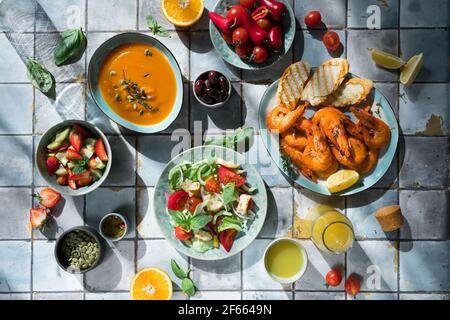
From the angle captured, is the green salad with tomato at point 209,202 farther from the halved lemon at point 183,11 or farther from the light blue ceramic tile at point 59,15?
the light blue ceramic tile at point 59,15

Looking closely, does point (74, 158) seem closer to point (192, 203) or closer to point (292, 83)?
point (192, 203)

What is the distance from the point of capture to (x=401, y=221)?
2.43 meters

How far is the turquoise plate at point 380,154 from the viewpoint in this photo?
7.84 ft

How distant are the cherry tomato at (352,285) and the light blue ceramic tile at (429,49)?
1.12 m

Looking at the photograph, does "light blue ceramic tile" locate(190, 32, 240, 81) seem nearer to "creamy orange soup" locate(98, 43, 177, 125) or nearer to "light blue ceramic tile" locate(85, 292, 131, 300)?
"creamy orange soup" locate(98, 43, 177, 125)

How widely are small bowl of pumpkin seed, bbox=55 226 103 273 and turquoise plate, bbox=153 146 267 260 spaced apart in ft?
1.21

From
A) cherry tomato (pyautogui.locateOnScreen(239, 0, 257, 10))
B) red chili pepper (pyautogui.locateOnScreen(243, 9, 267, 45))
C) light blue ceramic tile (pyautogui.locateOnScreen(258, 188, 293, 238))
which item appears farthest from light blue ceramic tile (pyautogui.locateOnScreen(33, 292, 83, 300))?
cherry tomato (pyautogui.locateOnScreen(239, 0, 257, 10))

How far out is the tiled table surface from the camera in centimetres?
247

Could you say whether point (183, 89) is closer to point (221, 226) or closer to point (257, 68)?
point (257, 68)

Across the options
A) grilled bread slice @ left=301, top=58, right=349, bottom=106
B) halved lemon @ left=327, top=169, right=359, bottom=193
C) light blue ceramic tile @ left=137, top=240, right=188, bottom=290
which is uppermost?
grilled bread slice @ left=301, top=58, right=349, bottom=106

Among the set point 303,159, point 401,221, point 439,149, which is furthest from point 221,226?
point 439,149

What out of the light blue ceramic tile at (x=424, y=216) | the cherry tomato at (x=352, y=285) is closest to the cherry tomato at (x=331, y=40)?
the light blue ceramic tile at (x=424, y=216)

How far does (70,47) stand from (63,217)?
912mm
